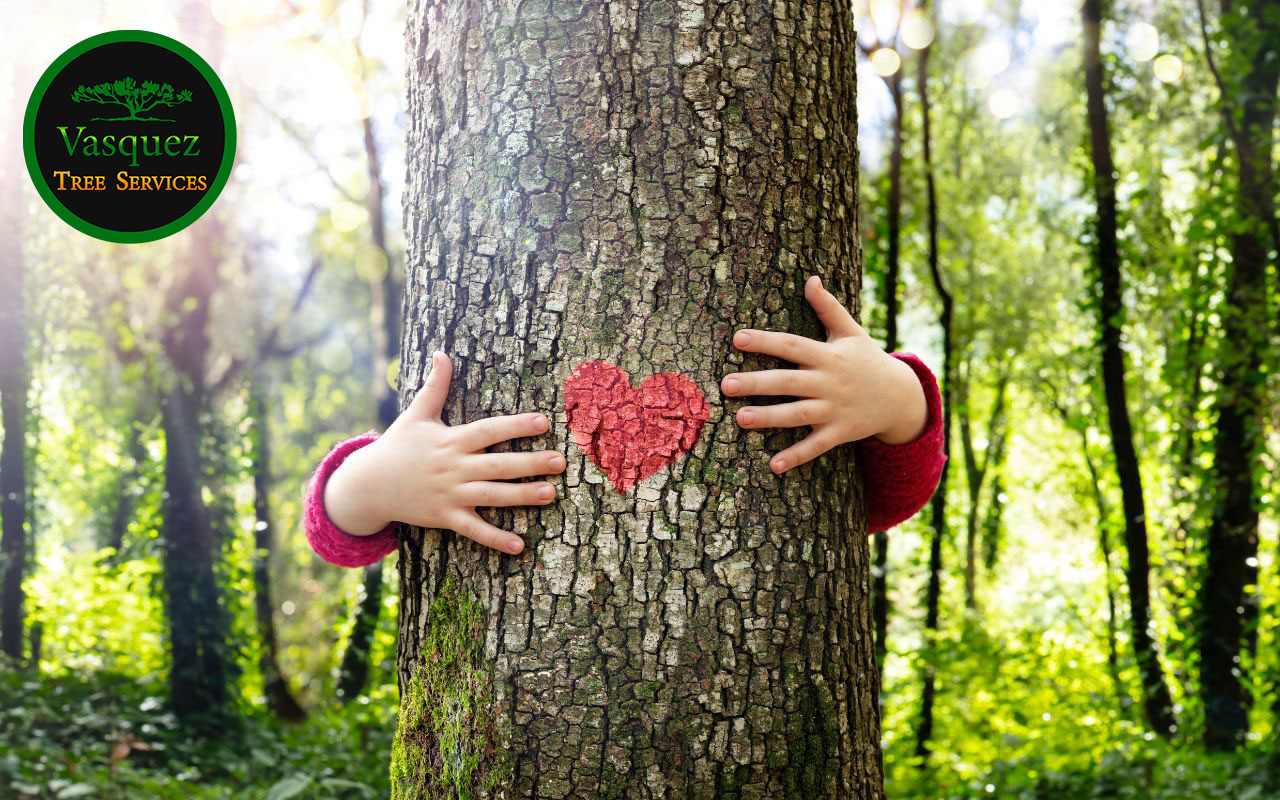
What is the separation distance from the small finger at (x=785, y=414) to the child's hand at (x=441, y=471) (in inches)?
10.3

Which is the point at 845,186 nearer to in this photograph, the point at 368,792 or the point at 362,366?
the point at 368,792

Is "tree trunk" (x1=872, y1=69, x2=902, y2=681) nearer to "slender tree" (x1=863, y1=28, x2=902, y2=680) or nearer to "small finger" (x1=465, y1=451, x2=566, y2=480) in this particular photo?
"slender tree" (x1=863, y1=28, x2=902, y2=680)

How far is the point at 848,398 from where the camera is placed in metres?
1.28

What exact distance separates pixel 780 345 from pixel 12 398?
6541 mm

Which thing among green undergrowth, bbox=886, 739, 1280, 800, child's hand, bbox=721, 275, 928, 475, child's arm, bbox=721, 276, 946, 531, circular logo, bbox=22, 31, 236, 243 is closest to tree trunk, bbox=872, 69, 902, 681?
green undergrowth, bbox=886, 739, 1280, 800

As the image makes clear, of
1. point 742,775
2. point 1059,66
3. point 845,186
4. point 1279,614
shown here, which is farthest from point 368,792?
point 1059,66

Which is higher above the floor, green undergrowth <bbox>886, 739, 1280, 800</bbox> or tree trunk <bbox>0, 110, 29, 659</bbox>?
tree trunk <bbox>0, 110, 29, 659</bbox>

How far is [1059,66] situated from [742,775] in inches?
365

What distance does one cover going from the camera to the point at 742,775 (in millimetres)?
1170

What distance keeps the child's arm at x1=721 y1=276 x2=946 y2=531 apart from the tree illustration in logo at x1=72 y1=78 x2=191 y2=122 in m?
2.06

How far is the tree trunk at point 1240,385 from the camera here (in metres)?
4.80

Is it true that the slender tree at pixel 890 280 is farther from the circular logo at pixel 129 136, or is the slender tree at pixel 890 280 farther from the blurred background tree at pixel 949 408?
the circular logo at pixel 129 136

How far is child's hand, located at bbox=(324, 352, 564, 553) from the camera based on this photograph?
1210mm

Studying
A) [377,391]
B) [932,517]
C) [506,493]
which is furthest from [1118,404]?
[377,391]
